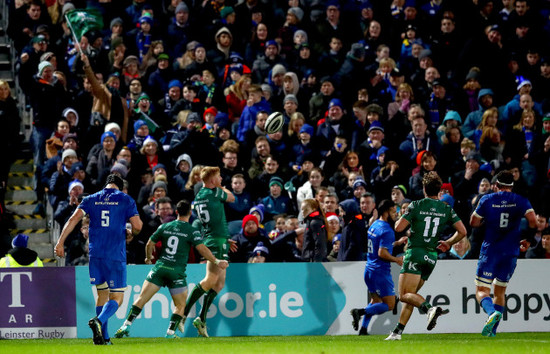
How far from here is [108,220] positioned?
1356 cm

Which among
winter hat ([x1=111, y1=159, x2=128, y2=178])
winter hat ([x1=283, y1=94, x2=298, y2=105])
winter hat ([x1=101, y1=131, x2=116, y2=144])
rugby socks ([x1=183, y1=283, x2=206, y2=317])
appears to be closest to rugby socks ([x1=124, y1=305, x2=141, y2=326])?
rugby socks ([x1=183, y1=283, x2=206, y2=317])

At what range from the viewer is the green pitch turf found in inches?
470

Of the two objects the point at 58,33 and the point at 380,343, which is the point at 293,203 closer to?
the point at 380,343

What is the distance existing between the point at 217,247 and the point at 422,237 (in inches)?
118

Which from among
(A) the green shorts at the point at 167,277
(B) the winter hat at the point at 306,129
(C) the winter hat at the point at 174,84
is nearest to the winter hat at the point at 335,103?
(B) the winter hat at the point at 306,129

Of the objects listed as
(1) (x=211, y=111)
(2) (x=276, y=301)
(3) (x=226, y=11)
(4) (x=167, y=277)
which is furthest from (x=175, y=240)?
(3) (x=226, y=11)

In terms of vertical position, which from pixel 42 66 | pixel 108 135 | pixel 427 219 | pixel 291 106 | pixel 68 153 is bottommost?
pixel 427 219

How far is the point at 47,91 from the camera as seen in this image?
20.0 m

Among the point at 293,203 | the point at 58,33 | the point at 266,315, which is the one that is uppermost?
the point at 58,33

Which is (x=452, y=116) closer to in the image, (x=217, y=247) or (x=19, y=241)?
(x=217, y=247)

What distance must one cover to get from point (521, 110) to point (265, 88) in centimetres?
471

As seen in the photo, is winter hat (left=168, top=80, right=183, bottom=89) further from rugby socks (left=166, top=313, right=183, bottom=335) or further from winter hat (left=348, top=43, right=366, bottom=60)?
rugby socks (left=166, top=313, right=183, bottom=335)

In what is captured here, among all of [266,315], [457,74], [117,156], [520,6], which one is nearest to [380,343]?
[266,315]

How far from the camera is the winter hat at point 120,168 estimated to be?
17.8 meters
